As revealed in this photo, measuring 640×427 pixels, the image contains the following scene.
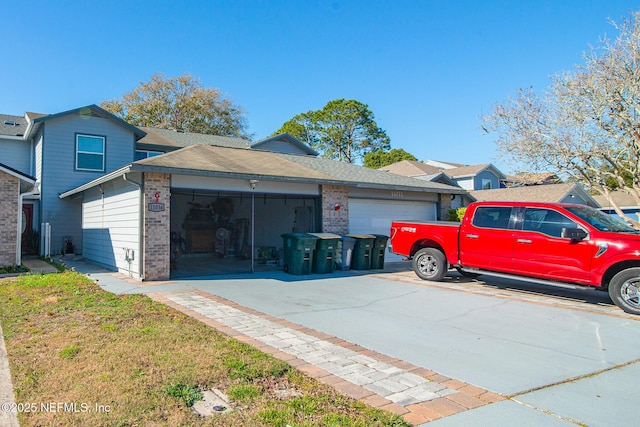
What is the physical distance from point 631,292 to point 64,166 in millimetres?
18989

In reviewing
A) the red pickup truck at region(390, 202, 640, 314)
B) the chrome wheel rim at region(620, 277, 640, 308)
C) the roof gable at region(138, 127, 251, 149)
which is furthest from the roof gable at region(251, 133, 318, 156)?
the chrome wheel rim at region(620, 277, 640, 308)

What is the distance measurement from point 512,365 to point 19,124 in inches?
927

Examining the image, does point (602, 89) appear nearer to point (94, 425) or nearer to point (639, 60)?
point (639, 60)

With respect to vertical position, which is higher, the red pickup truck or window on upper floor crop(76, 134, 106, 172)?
window on upper floor crop(76, 134, 106, 172)

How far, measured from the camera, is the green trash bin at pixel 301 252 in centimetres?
1177

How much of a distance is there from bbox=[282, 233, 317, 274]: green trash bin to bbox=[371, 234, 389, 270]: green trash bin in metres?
2.27

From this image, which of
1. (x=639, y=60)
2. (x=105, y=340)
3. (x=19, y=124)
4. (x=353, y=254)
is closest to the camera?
(x=105, y=340)

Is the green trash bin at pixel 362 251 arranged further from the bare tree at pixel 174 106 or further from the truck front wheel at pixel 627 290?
the bare tree at pixel 174 106

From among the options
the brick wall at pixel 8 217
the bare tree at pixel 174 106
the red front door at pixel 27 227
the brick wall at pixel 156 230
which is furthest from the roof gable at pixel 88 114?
the bare tree at pixel 174 106

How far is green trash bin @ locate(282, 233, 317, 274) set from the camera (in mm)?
11773

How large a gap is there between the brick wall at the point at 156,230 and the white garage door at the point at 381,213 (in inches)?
233

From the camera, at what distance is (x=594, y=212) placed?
27.9ft

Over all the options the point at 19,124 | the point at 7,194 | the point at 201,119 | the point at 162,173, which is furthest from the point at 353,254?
the point at 201,119

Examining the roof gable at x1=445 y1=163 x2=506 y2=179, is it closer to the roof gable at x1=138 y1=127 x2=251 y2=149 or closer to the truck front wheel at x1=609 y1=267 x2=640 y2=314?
the roof gable at x1=138 y1=127 x2=251 y2=149
